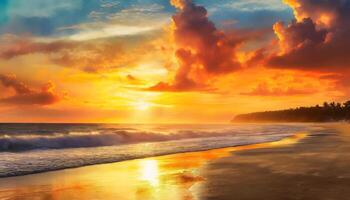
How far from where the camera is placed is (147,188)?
568 inches

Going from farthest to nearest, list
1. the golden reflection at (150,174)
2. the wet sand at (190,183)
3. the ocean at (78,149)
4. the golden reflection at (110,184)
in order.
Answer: the ocean at (78,149) → the golden reflection at (150,174) → the golden reflection at (110,184) → the wet sand at (190,183)

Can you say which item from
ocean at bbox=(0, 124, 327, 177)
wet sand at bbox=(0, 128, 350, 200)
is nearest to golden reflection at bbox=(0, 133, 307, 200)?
wet sand at bbox=(0, 128, 350, 200)

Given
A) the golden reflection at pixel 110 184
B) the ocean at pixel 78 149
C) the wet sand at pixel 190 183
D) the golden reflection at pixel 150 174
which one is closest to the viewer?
the wet sand at pixel 190 183

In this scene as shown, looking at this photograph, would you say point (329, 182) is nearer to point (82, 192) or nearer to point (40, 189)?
point (82, 192)

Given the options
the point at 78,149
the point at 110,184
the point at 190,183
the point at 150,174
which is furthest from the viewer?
the point at 78,149

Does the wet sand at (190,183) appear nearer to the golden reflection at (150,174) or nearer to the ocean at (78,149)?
the golden reflection at (150,174)

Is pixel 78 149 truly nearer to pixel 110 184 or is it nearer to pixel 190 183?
pixel 110 184

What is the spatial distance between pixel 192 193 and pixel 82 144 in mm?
34726

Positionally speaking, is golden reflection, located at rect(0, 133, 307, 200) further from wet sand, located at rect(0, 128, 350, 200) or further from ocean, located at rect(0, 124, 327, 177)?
ocean, located at rect(0, 124, 327, 177)

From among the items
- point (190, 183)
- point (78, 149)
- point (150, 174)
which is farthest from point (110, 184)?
point (78, 149)

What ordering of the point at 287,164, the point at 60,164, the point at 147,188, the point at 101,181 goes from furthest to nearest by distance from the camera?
the point at 60,164 < the point at 287,164 < the point at 101,181 < the point at 147,188

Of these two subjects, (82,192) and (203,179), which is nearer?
(82,192)

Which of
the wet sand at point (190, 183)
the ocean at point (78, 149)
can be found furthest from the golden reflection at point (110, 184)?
the ocean at point (78, 149)

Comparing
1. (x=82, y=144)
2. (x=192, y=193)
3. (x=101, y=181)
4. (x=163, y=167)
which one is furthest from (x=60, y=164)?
(x=82, y=144)
